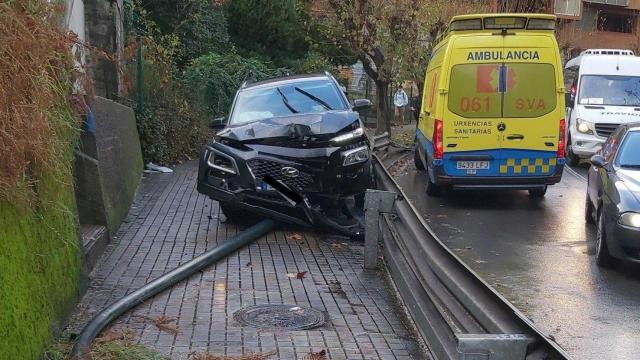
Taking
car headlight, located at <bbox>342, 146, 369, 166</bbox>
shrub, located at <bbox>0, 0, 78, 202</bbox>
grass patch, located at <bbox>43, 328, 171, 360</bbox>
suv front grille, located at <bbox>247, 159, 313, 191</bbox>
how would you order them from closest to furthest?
shrub, located at <bbox>0, 0, 78, 202</bbox> → grass patch, located at <bbox>43, 328, 171, 360</bbox> → suv front grille, located at <bbox>247, 159, 313, 191</bbox> → car headlight, located at <bbox>342, 146, 369, 166</bbox>

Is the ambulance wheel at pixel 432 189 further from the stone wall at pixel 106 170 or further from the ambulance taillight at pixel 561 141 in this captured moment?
the stone wall at pixel 106 170

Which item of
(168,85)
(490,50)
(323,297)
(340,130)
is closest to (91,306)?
(323,297)

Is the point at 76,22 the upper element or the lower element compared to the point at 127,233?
upper

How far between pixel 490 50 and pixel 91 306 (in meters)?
8.36

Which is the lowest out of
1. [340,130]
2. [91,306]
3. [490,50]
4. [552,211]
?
[552,211]

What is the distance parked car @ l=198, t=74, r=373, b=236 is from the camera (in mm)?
9680

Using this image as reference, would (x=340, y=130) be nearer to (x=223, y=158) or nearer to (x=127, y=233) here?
(x=223, y=158)

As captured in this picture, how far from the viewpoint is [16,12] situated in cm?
555

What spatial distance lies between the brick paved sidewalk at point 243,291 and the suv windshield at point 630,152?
3.43 m

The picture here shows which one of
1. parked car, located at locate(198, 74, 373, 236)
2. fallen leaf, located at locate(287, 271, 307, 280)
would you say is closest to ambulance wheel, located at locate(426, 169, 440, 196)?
parked car, located at locate(198, 74, 373, 236)

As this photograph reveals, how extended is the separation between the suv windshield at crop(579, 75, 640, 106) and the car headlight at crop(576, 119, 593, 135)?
2.45 feet

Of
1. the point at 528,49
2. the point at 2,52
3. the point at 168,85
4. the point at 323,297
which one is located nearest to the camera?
the point at 2,52

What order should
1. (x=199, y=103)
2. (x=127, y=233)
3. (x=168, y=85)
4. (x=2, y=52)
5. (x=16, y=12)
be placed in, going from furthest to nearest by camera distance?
(x=199, y=103) → (x=168, y=85) → (x=127, y=233) → (x=16, y=12) → (x=2, y=52)

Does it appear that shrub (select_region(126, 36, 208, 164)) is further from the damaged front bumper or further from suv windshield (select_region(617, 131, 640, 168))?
suv windshield (select_region(617, 131, 640, 168))
